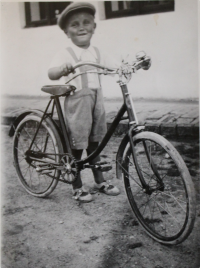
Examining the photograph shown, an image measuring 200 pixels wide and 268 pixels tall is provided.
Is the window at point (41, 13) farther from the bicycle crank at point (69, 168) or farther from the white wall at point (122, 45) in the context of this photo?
the bicycle crank at point (69, 168)

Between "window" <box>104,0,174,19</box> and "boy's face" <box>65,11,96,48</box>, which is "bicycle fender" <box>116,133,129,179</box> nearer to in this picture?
"boy's face" <box>65,11,96,48</box>

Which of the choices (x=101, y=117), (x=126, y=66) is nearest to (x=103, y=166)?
(x=101, y=117)

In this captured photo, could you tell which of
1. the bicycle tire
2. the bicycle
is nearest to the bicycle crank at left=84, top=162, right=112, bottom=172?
the bicycle

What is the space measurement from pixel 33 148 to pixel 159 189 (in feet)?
2.51

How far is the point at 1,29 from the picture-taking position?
1.38 m

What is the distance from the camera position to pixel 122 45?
1.42 m

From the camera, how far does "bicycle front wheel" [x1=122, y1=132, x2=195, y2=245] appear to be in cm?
119

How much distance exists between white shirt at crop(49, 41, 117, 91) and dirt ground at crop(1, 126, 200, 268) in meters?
0.32

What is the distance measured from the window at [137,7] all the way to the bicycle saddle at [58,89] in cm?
41

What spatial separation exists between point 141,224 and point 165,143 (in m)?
0.45

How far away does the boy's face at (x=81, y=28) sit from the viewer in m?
1.37

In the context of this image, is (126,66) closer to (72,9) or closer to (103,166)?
(72,9)

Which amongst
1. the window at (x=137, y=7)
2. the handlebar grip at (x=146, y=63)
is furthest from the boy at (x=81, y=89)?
the handlebar grip at (x=146, y=63)

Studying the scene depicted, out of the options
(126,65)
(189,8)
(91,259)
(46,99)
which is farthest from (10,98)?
(189,8)
